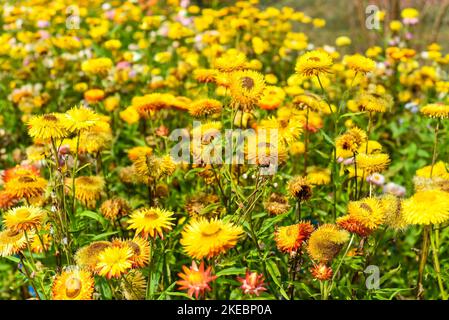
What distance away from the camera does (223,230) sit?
1574 mm

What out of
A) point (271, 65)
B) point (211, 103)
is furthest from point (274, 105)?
point (271, 65)

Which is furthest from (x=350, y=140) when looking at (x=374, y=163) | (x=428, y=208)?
(x=428, y=208)

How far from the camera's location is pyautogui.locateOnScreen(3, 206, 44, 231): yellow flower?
5.70 feet

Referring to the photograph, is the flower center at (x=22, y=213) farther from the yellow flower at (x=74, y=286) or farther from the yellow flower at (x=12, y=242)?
the yellow flower at (x=74, y=286)

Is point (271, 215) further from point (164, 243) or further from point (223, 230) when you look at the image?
point (223, 230)

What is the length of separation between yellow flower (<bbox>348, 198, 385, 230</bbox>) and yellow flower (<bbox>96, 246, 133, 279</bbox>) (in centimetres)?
70

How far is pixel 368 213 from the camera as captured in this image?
1736 millimetres

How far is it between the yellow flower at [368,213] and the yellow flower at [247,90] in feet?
1.65

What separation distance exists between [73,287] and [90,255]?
0.14m

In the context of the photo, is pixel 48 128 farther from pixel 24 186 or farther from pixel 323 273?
pixel 323 273

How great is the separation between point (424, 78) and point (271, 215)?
98.7 inches

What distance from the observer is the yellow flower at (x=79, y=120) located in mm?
1896

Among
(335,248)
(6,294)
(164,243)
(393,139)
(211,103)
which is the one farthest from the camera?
(393,139)

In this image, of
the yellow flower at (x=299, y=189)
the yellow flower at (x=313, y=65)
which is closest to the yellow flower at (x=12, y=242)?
the yellow flower at (x=299, y=189)
